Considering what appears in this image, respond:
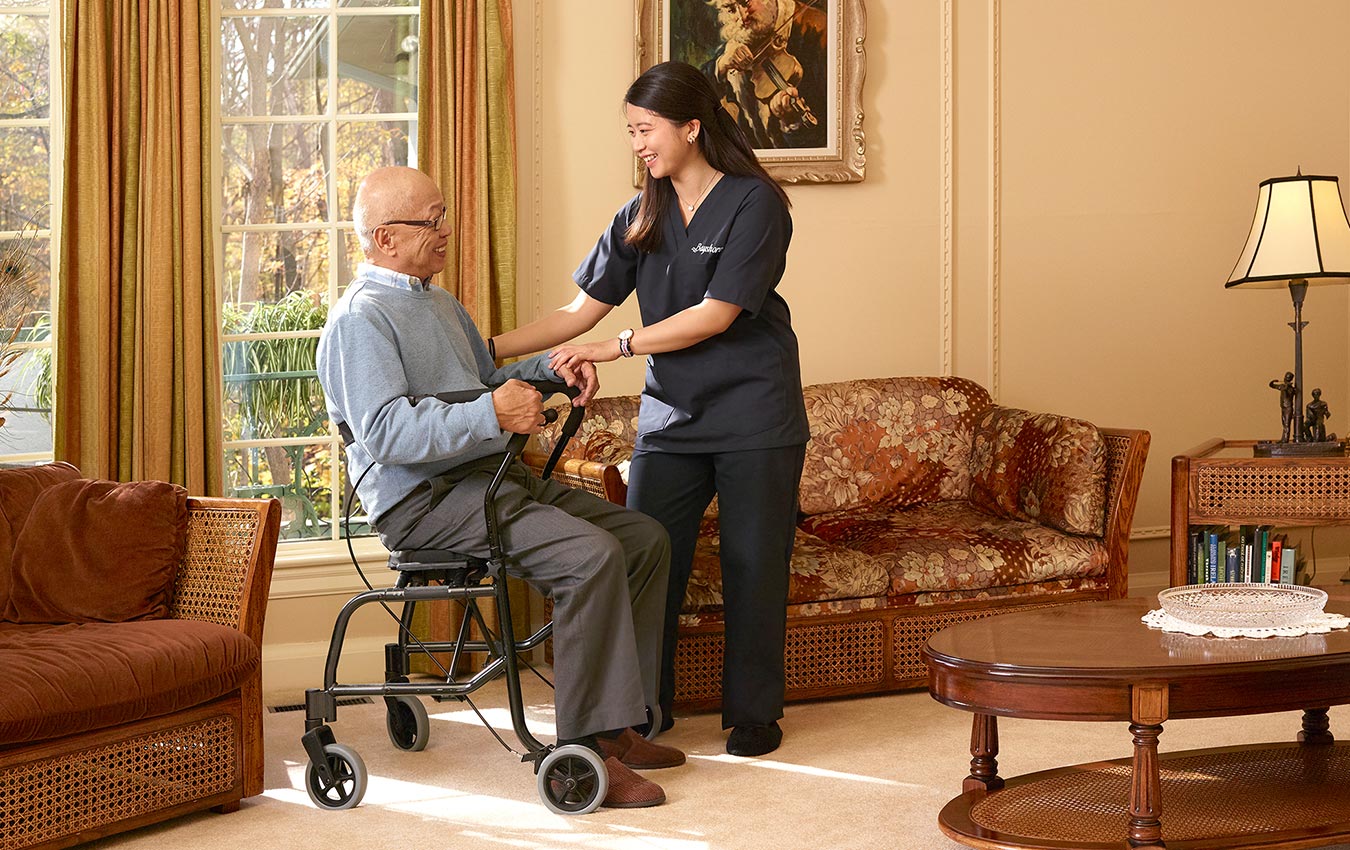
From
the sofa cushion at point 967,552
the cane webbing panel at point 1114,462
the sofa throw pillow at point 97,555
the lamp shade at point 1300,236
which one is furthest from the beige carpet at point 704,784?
the lamp shade at point 1300,236

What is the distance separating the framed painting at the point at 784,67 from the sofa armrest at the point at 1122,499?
1370mm

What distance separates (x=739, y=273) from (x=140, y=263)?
5.95 ft

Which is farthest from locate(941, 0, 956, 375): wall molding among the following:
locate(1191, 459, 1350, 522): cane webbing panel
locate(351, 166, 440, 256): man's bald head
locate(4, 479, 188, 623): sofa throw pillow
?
locate(4, 479, 188, 623): sofa throw pillow

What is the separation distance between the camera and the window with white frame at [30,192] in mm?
4121

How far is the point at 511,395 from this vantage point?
2.90 m

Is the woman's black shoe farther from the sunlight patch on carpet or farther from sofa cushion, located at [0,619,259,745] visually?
sofa cushion, located at [0,619,259,745]

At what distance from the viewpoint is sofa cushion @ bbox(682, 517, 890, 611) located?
378 centimetres

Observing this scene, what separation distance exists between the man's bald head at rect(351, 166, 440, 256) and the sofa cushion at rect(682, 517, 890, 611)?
4.10ft

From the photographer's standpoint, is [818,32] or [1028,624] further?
[818,32]

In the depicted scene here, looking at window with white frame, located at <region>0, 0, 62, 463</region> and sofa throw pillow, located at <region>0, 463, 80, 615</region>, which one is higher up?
window with white frame, located at <region>0, 0, 62, 463</region>

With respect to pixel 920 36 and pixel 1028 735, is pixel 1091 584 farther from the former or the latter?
pixel 920 36

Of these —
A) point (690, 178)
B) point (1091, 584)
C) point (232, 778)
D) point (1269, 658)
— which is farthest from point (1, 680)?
point (1091, 584)

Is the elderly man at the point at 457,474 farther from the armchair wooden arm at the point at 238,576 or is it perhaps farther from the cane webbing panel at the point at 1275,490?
the cane webbing panel at the point at 1275,490

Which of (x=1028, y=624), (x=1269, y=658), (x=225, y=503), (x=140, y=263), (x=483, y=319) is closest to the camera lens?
(x=1269, y=658)
